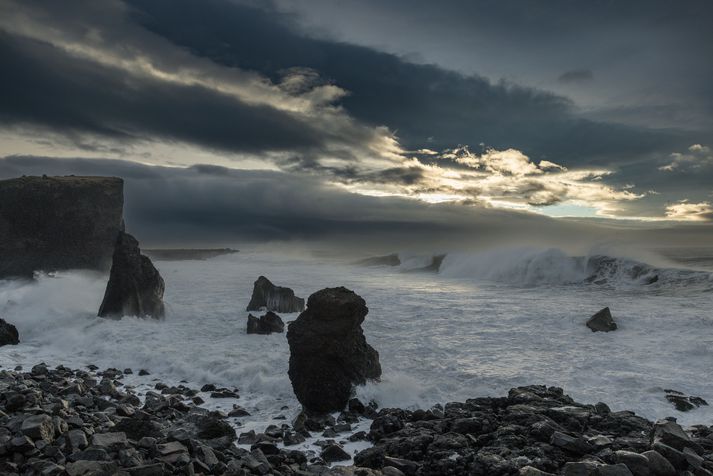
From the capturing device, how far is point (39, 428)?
641 cm

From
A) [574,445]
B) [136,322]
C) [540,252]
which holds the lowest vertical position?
[136,322]

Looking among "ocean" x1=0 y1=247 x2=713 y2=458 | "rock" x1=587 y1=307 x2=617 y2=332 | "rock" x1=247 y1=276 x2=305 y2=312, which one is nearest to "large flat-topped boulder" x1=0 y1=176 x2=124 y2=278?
"ocean" x1=0 y1=247 x2=713 y2=458

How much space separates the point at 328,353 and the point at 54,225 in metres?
31.9

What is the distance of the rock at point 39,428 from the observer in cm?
631

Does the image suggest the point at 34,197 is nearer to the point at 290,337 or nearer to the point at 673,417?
the point at 290,337

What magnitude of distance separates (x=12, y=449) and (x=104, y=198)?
1319 inches

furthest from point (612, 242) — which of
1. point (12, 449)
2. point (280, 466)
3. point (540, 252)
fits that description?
point (12, 449)

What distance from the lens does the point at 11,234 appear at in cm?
3284

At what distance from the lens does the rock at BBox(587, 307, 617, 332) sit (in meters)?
16.3

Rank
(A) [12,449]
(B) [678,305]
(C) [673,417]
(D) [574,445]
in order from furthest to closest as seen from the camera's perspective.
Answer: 1. (B) [678,305]
2. (C) [673,417]
3. (D) [574,445]
4. (A) [12,449]

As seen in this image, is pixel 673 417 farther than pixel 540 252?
No

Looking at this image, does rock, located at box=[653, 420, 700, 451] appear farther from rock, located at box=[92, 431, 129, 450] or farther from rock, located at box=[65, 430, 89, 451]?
rock, located at box=[65, 430, 89, 451]

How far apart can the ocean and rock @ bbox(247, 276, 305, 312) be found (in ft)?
3.19

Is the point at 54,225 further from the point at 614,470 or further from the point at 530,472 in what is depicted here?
the point at 614,470
